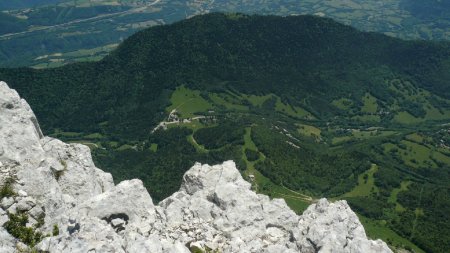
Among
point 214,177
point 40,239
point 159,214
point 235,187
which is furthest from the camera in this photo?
point 214,177

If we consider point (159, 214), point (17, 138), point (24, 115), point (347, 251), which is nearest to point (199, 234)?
point (159, 214)

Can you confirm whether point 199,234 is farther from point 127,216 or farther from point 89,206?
point 89,206

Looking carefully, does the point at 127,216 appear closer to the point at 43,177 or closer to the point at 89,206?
the point at 89,206

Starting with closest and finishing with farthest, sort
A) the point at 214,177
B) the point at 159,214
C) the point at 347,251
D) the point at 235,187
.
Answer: the point at 347,251 → the point at 159,214 → the point at 235,187 → the point at 214,177

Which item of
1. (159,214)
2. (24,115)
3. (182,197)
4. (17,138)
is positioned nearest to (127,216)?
(159,214)

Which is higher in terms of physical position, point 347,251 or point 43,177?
point 43,177

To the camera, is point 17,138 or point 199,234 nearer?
point 199,234

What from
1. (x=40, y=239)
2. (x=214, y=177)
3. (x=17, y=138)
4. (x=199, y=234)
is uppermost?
(x=17, y=138)
